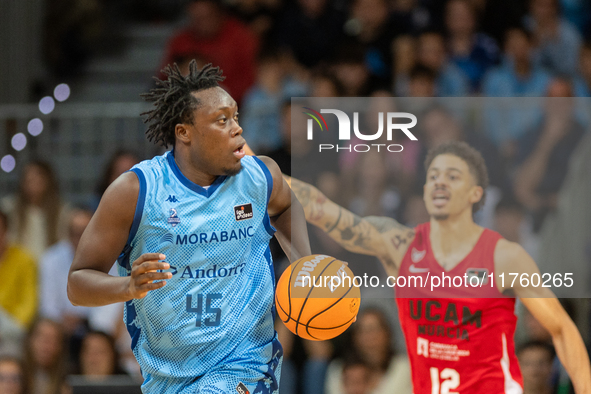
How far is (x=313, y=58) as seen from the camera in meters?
7.96

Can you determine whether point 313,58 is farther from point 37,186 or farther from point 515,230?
point 515,230


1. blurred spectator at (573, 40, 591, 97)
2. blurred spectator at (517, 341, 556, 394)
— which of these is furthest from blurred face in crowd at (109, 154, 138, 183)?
blurred spectator at (573, 40, 591, 97)

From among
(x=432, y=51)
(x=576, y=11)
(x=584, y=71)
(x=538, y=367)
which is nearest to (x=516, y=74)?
(x=584, y=71)

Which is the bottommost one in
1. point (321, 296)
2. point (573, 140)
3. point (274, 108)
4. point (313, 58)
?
point (321, 296)

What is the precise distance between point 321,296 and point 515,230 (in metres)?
1.35

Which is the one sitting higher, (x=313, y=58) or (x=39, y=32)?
(x=39, y=32)

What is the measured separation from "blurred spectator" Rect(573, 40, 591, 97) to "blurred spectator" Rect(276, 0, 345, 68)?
2339mm

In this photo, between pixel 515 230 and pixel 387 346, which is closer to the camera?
pixel 515 230

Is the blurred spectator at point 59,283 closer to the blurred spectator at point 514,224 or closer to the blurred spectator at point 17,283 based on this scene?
the blurred spectator at point 17,283

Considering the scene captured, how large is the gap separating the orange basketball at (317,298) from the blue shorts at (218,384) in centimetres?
28

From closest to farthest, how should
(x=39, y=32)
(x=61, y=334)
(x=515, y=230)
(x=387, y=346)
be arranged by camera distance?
(x=515, y=230) < (x=387, y=346) < (x=61, y=334) < (x=39, y=32)

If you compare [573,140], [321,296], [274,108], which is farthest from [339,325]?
[274,108]

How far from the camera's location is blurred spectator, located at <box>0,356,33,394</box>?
21.8ft

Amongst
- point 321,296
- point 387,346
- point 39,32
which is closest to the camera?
point 321,296
